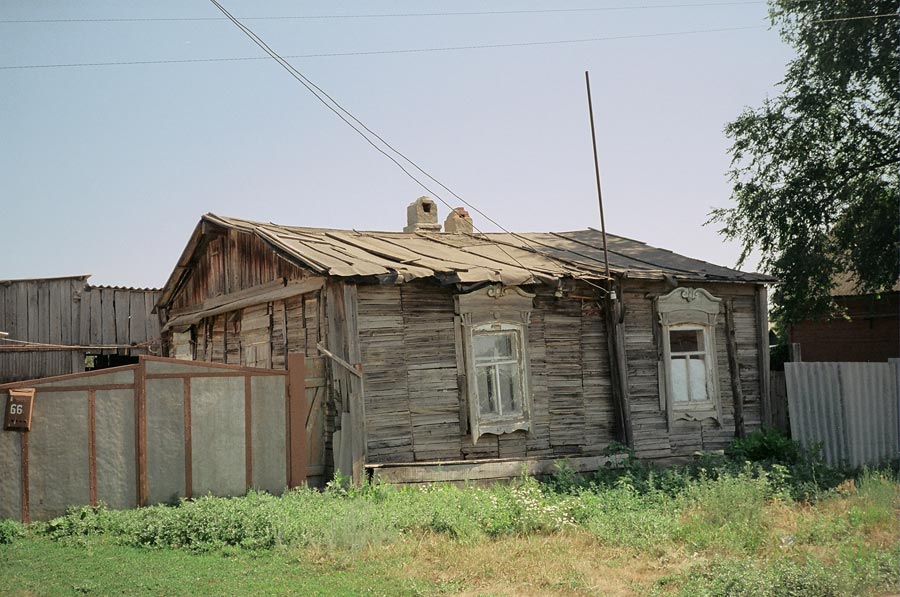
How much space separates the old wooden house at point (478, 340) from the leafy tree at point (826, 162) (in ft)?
15.1

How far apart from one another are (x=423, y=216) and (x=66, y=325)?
29.7 ft

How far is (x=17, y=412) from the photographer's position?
937cm

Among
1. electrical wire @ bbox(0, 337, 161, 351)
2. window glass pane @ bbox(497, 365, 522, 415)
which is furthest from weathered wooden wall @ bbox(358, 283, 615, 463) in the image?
electrical wire @ bbox(0, 337, 161, 351)

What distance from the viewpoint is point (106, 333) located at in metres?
19.8

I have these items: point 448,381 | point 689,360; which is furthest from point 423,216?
point 689,360

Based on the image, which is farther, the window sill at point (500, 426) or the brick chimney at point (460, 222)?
the brick chimney at point (460, 222)

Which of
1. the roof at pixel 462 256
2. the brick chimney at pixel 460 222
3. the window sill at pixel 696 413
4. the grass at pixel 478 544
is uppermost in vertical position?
the brick chimney at pixel 460 222

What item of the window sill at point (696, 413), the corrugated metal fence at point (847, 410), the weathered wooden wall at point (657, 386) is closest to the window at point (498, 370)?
the weathered wooden wall at point (657, 386)

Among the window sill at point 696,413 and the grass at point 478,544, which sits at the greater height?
the window sill at point 696,413

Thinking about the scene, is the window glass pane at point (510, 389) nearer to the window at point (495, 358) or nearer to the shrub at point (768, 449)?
the window at point (495, 358)

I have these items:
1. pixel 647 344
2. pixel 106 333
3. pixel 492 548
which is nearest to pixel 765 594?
pixel 492 548

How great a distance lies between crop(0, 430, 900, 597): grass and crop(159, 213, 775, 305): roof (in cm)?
322

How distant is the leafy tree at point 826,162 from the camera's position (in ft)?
60.7

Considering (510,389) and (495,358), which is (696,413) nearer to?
(510,389)
